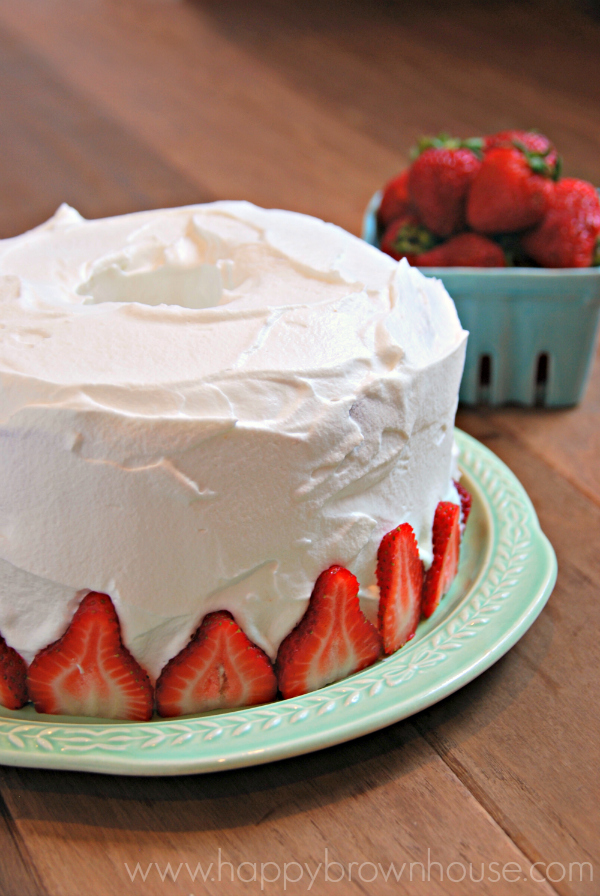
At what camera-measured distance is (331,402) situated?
0.93m

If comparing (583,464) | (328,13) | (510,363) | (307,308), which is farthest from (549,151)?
(328,13)

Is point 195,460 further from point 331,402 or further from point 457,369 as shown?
point 457,369

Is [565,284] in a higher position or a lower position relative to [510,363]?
higher

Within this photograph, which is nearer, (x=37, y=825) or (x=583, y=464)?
(x=37, y=825)

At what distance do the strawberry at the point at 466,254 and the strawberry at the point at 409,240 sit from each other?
1.1 inches

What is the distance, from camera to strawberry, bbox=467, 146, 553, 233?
62.2 inches

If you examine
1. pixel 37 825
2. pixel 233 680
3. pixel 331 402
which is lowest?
pixel 37 825

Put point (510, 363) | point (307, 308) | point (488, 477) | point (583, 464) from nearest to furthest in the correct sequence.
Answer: point (307, 308) → point (488, 477) → point (583, 464) → point (510, 363)

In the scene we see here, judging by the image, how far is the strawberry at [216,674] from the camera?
949 mm

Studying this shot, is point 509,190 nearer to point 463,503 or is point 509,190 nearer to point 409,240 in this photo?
point 409,240

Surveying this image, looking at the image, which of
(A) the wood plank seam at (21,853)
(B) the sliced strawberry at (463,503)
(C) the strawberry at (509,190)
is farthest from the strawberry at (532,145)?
(A) the wood plank seam at (21,853)

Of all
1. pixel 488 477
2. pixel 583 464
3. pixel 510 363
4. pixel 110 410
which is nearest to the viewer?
pixel 110 410

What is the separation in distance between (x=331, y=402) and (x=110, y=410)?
226mm

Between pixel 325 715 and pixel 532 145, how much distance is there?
1190 millimetres
